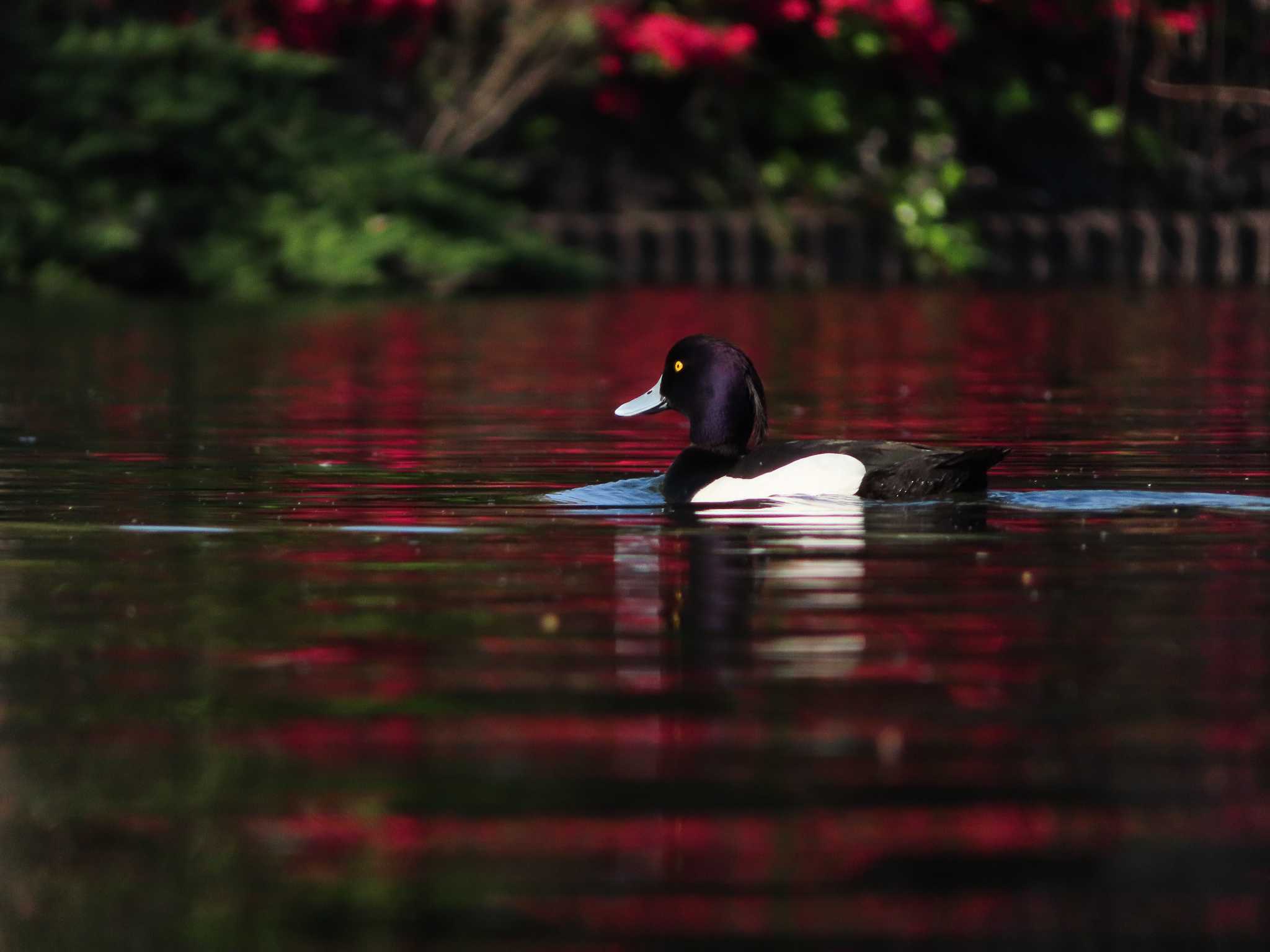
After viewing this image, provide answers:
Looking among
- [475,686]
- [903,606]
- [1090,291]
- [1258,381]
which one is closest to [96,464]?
[903,606]

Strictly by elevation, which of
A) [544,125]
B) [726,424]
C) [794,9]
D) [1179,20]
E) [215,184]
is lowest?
[726,424]

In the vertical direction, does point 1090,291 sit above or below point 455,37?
below

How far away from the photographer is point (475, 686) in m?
5.41

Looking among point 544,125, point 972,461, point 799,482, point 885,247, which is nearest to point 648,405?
point 799,482

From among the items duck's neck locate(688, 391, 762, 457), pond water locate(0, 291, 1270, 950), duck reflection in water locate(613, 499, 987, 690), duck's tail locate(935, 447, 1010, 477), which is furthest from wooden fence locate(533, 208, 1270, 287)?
duck reflection in water locate(613, 499, 987, 690)

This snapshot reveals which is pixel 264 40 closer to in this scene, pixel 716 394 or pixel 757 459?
pixel 716 394

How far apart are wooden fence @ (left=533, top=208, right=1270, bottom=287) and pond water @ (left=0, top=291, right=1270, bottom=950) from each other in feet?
61.6

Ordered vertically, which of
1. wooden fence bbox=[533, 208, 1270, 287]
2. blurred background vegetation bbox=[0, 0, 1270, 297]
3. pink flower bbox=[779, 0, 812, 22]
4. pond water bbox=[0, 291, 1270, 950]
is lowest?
pond water bbox=[0, 291, 1270, 950]

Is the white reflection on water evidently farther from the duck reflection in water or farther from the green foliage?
the green foliage

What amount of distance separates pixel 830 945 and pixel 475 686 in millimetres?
1904

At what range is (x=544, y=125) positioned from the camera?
30156 millimetres

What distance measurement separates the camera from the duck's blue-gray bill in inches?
395

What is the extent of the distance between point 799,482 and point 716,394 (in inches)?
28.9

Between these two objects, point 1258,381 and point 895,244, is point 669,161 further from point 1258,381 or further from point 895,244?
point 1258,381
